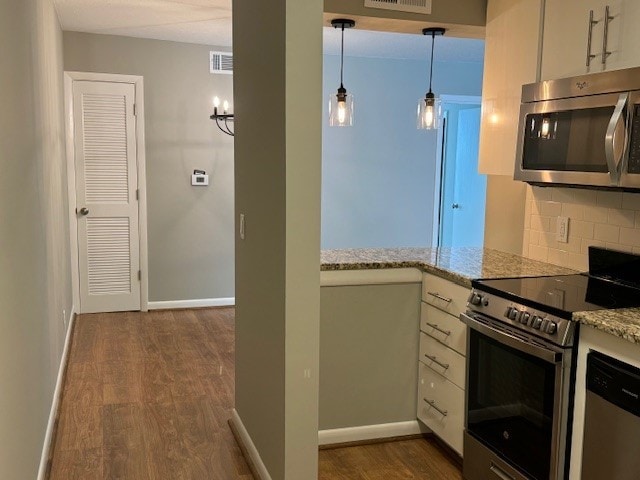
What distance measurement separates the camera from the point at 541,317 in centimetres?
219

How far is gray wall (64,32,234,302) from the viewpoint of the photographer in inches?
213

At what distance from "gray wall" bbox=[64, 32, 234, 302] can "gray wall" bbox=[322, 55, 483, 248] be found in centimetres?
101

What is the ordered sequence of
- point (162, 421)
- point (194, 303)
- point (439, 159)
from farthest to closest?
point (439, 159) → point (194, 303) → point (162, 421)

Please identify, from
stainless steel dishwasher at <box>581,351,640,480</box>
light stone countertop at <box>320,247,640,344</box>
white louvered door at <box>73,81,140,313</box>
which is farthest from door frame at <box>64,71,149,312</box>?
stainless steel dishwasher at <box>581,351,640,480</box>

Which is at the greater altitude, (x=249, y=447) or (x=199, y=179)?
(x=199, y=179)

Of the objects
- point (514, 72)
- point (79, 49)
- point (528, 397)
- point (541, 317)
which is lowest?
point (528, 397)

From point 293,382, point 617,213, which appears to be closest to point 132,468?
point 293,382

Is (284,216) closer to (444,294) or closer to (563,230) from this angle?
(444,294)

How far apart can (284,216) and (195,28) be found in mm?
3237

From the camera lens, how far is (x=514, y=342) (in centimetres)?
230

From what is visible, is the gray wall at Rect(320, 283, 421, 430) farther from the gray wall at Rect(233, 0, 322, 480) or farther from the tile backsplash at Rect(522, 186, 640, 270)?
the tile backsplash at Rect(522, 186, 640, 270)

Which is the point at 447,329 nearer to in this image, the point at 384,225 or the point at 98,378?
the point at 98,378

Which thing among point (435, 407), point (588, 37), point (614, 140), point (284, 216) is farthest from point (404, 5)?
point (435, 407)

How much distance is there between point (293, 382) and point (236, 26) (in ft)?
5.41
